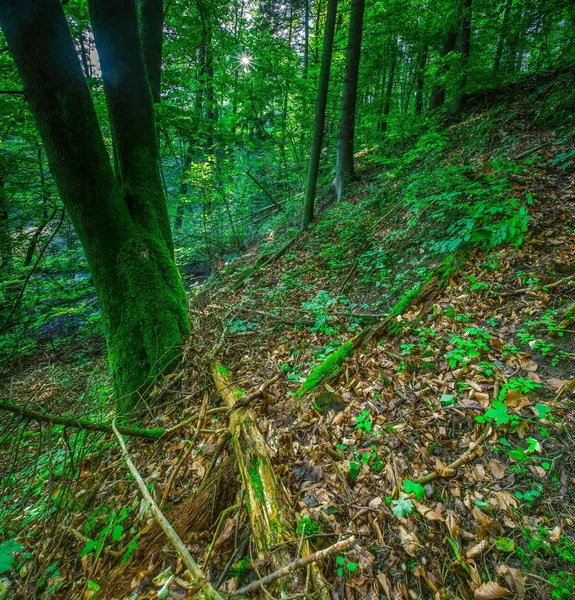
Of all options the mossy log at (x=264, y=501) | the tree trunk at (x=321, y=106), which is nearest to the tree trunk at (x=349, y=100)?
the tree trunk at (x=321, y=106)

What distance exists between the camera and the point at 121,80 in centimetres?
390

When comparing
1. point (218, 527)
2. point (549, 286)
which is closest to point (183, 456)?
point (218, 527)

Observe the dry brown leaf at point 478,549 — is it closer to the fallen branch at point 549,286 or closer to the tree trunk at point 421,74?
the fallen branch at point 549,286

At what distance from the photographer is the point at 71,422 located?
2346mm

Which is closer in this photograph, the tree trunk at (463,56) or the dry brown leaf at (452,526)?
the dry brown leaf at (452,526)

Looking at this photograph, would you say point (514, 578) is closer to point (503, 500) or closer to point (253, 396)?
point (503, 500)

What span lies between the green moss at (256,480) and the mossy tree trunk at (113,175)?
1876 mm

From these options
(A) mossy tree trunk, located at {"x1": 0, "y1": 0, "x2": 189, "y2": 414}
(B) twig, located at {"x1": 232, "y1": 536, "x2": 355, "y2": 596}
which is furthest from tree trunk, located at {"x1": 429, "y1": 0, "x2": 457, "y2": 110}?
(B) twig, located at {"x1": 232, "y1": 536, "x2": 355, "y2": 596}

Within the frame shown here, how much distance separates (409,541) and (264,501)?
103 cm

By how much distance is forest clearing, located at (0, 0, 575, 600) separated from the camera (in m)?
1.90

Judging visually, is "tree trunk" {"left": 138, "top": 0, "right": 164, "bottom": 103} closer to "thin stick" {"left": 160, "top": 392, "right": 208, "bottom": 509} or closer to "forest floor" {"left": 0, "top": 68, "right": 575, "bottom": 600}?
"forest floor" {"left": 0, "top": 68, "right": 575, "bottom": 600}

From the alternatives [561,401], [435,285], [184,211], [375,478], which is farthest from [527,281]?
[184,211]

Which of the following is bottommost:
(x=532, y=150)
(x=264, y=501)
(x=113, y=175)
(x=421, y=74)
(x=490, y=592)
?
(x=264, y=501)

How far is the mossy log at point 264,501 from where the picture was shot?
1.78 m
